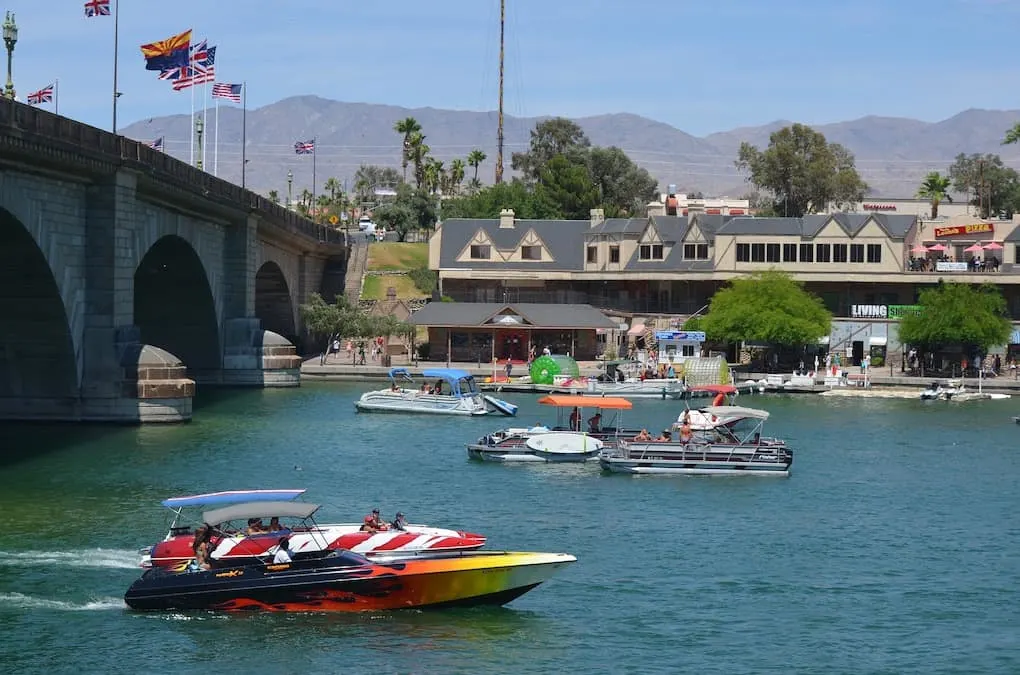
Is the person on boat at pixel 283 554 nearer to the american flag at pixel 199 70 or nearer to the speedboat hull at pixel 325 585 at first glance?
the speedboat hull at pixel 325 585

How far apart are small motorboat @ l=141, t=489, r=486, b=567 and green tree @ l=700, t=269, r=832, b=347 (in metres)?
73.4

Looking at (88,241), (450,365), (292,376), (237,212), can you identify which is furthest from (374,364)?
(88,241)

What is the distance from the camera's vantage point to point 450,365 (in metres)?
118

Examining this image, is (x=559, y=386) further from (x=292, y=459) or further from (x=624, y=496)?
(x=624, y=496)

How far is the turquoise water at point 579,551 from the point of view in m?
38.4

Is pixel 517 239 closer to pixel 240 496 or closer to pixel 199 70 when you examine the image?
pixel 199 70

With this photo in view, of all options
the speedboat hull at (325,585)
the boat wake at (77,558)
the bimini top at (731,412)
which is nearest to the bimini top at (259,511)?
the speedboat hull at (325,585)

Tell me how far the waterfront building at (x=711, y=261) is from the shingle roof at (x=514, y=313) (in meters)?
7.66

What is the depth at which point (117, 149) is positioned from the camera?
72.4 m

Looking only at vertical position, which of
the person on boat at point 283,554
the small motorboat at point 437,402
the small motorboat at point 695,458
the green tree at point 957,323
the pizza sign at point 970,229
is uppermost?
the pizza sign at point 970,229

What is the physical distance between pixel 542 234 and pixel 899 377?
40.1 metres

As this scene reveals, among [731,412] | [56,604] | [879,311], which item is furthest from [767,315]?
[56,604]

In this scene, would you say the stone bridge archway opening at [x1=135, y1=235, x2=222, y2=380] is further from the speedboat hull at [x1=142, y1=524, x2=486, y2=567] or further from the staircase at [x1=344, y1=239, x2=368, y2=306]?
the speedboat hull at [x1=142, y1=524, x2=486, y2=567]

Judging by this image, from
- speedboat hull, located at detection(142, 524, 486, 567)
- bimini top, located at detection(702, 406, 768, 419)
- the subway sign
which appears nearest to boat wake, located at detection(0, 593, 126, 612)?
speedboat hull, located at detection(142, 524, 486, 567)
